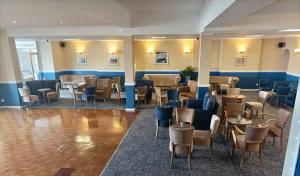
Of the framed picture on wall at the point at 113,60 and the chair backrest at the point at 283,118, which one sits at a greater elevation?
the framed picture on wall at the point at 113,60

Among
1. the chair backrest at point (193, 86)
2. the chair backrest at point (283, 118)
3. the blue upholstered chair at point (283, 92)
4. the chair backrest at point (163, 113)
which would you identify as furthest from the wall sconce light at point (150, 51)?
the chair backrest at point (283, 118)

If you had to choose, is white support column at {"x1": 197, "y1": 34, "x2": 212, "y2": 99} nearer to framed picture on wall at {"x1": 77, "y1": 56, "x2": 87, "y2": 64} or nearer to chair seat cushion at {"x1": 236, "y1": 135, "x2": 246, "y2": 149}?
chair seat cushion at {"x1": 236, "y1": 135, "x2": 246, "y2": 149}

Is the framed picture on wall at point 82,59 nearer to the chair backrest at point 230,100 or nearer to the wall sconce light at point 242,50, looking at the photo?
the chair backrest at point 230,100

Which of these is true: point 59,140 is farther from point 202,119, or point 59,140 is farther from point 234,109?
point 234,109

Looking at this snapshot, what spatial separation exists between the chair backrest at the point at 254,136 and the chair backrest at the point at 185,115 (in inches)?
48.6

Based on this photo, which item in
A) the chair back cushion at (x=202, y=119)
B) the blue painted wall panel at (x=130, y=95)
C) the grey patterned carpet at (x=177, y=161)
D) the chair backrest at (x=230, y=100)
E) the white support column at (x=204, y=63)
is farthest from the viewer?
the blue painted wall panel at (x=130, y=95)

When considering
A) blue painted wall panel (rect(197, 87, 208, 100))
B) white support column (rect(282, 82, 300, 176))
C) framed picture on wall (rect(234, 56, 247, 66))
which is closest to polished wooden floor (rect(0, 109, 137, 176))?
blue painted wall panel (rect(197, 87, 208, 100))

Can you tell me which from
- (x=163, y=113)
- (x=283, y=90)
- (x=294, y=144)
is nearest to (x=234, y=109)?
(x=163, y=113)

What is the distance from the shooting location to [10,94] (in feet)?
24.7

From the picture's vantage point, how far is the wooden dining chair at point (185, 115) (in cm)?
427

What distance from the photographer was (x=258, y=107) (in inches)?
229

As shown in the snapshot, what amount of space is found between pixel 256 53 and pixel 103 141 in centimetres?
949

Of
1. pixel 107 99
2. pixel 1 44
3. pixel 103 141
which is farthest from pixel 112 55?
pixel 103 141

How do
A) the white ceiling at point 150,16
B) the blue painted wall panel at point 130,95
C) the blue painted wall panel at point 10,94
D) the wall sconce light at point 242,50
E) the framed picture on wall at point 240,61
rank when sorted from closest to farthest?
the white ceiling at point 150,16 < the blue painted wall panel at point 130,95 < the blue painted wall panel at point 10,94 < the wall sconce light at point 242,50 < the framed picture on wall at point 240,61
